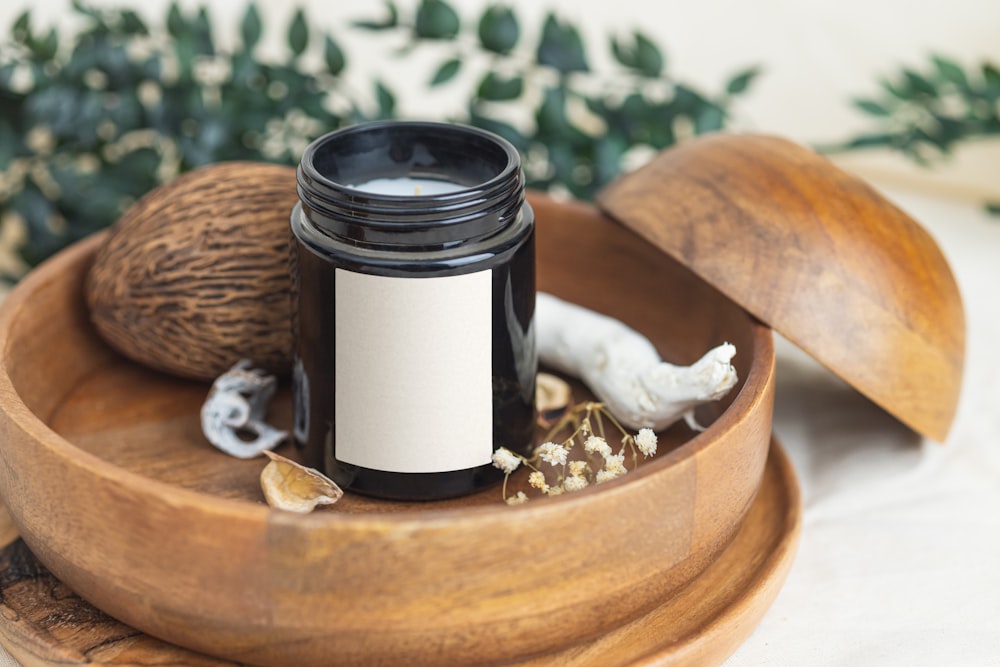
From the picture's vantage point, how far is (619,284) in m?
0.85

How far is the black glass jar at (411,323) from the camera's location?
1.94ft

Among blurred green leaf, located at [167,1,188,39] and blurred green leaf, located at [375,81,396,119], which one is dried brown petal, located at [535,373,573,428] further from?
blurred green leaf, located at [167,1,188,39]

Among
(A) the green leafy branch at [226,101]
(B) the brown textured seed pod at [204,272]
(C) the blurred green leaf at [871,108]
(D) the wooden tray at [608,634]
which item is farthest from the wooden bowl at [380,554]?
(C) the blurred green leaf at [871,108]

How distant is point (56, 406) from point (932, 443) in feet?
2.04

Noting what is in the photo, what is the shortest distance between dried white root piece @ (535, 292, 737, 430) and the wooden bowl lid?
6 cm

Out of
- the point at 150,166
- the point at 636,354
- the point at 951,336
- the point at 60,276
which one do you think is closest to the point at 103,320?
the point at 60,276

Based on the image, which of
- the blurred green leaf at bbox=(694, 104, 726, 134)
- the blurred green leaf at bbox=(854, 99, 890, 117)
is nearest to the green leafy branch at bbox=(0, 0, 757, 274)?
the blurred green leaf at bbox=(694, 104, 726, 134)

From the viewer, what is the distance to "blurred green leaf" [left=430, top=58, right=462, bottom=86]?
96 centimetres

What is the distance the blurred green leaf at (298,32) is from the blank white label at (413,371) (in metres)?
0.44

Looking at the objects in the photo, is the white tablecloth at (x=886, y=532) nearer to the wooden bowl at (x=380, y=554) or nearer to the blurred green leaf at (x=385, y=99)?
the wooden bowl at (x=380, y=554)

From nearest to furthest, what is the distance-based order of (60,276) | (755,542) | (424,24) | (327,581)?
(327,581) < (755,542) < (60,276) < (424,24)

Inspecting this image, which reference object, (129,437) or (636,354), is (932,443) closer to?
(636,354)

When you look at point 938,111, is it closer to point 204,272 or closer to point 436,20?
point 436,20

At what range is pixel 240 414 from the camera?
2.38 feet
